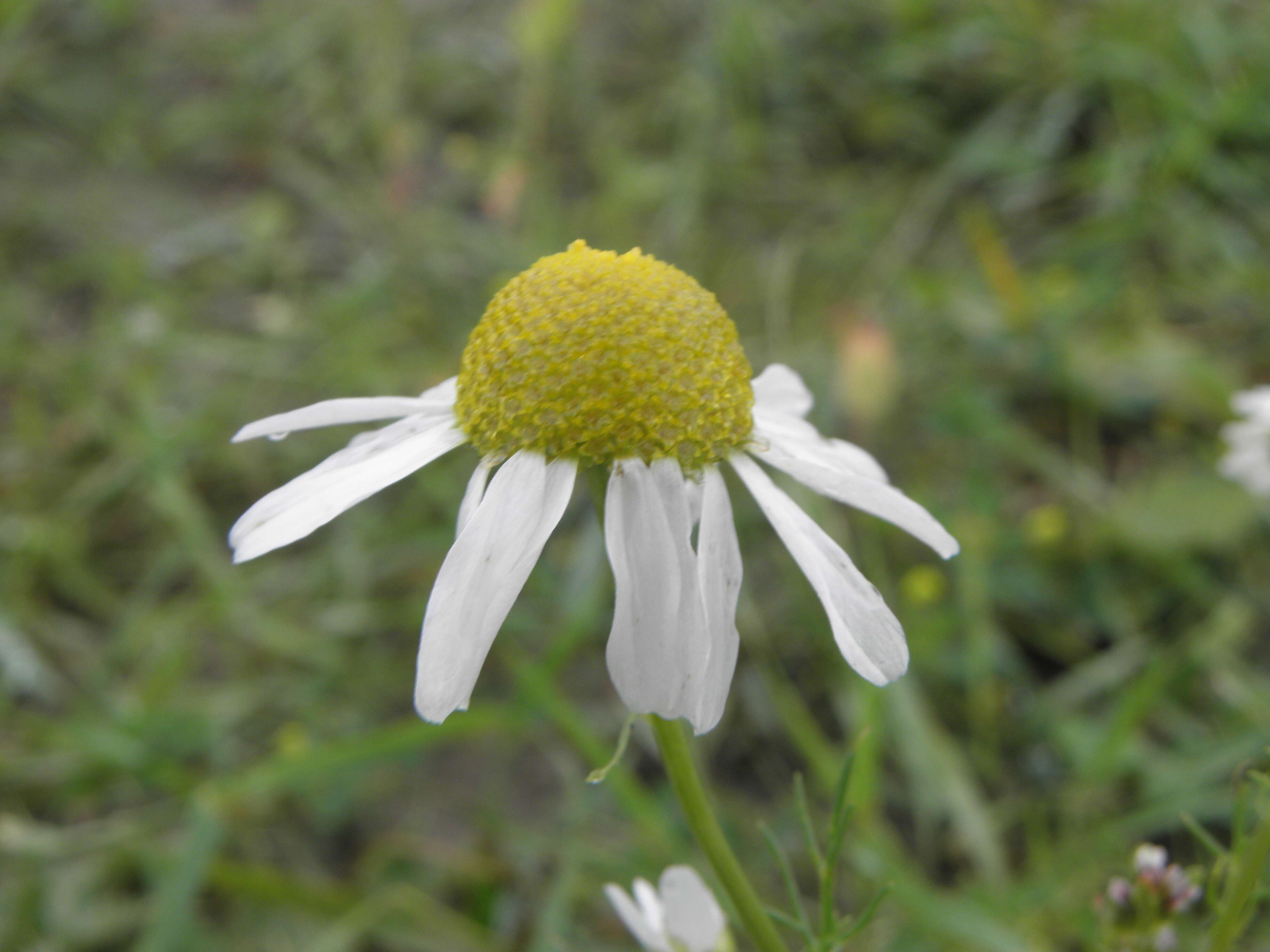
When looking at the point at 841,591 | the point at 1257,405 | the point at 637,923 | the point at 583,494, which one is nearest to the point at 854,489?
the point at 841,591

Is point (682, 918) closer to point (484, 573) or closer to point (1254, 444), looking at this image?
point (484, 573)

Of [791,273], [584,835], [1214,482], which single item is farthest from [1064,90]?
[584,835]

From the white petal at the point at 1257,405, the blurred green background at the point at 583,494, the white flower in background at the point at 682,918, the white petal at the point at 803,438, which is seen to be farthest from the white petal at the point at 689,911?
the white petal at the point at 1257,405

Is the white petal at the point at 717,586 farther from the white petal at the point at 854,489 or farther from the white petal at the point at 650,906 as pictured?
the white petal at the point at 650,906

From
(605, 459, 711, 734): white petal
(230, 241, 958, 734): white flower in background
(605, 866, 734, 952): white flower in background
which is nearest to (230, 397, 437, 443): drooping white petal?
(230, 241, 958, 734): white flower in background

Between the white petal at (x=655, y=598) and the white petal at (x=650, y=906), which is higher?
the white petal at (x=655, y=598)

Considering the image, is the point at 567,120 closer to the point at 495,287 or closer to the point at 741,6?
the point at 741,6
